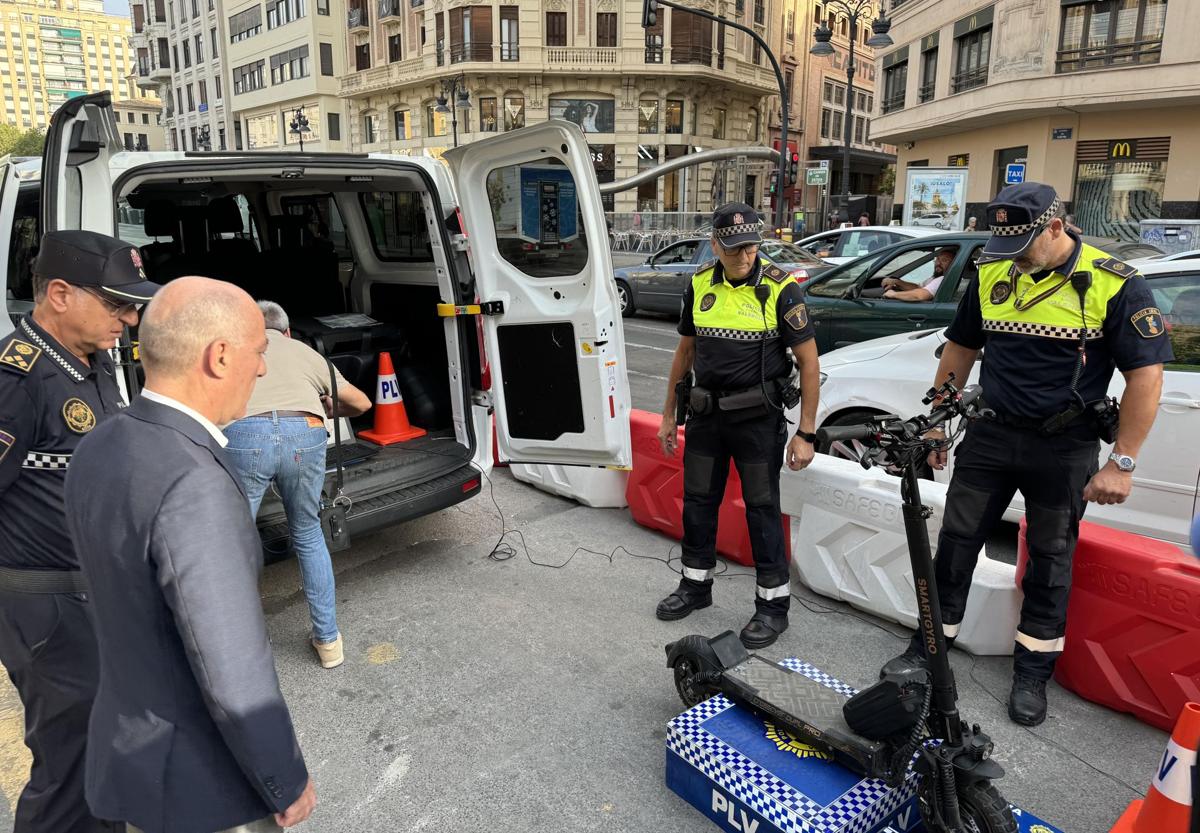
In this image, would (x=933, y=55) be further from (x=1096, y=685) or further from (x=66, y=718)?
(x=66, y=718)

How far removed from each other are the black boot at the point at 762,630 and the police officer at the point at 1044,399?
0.75 m

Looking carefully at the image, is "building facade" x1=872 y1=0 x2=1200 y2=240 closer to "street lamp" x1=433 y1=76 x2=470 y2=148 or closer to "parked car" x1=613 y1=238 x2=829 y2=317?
"parked car" x1=613 y1=238 x2=829 y2=317

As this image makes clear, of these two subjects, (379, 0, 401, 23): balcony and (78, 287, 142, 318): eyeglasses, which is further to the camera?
(379, 0, 401, 23): balcony

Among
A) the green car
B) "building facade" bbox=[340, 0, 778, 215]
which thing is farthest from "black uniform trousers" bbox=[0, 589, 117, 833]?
"building facade" bbox=[340, 0, 778, 215]

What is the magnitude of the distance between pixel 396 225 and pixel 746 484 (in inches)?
133

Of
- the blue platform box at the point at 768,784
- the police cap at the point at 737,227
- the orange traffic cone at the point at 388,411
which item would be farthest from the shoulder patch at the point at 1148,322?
the orange traffic cone at the point at 388,411

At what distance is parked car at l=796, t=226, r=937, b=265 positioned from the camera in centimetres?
1180

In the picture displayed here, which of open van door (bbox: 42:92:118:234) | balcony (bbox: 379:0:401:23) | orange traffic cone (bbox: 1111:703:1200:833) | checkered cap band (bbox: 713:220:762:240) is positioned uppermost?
balcony (bbox: 379:0:401:23)

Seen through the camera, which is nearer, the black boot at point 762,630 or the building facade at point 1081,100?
the black boot at point 762,630

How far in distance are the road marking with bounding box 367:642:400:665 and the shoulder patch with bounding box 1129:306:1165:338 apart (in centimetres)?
327

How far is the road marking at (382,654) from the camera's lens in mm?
3703

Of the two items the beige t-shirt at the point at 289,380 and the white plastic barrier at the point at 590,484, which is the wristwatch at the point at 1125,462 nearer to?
the white plastic barrier at the point at 590,484

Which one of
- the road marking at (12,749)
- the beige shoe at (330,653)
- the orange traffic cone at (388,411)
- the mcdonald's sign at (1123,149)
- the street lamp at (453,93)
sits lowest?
the road marking at (12,749)

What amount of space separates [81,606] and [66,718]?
300 millimetres
